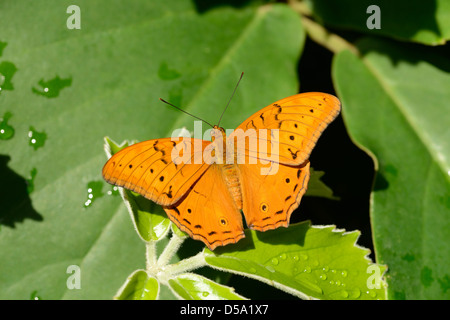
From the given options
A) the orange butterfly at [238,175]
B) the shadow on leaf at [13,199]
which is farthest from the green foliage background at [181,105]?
the orange butterfly at [238,175]

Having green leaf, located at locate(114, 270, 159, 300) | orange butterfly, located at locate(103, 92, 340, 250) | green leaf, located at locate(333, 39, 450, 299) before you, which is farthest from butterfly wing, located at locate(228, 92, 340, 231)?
green leaf, located at locate(333, 39, 450, 299)

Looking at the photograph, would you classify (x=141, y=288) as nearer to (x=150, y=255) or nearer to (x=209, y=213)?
(x=150, y=255)

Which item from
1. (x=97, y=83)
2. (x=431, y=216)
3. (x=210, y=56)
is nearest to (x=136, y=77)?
(x=97, y=83)

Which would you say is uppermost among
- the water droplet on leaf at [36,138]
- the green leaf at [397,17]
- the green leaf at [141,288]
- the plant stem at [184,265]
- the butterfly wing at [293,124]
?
the green leaf at [397,17]

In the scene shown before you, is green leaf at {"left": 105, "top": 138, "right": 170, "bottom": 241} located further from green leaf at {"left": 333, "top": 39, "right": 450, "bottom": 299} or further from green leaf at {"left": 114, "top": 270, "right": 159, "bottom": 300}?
green leaf at {"left": 333, "top": 39, "right": 450, "bottom": 299}

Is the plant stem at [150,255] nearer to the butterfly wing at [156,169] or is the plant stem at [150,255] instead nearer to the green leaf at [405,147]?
the butterfly wing at [156,169]
